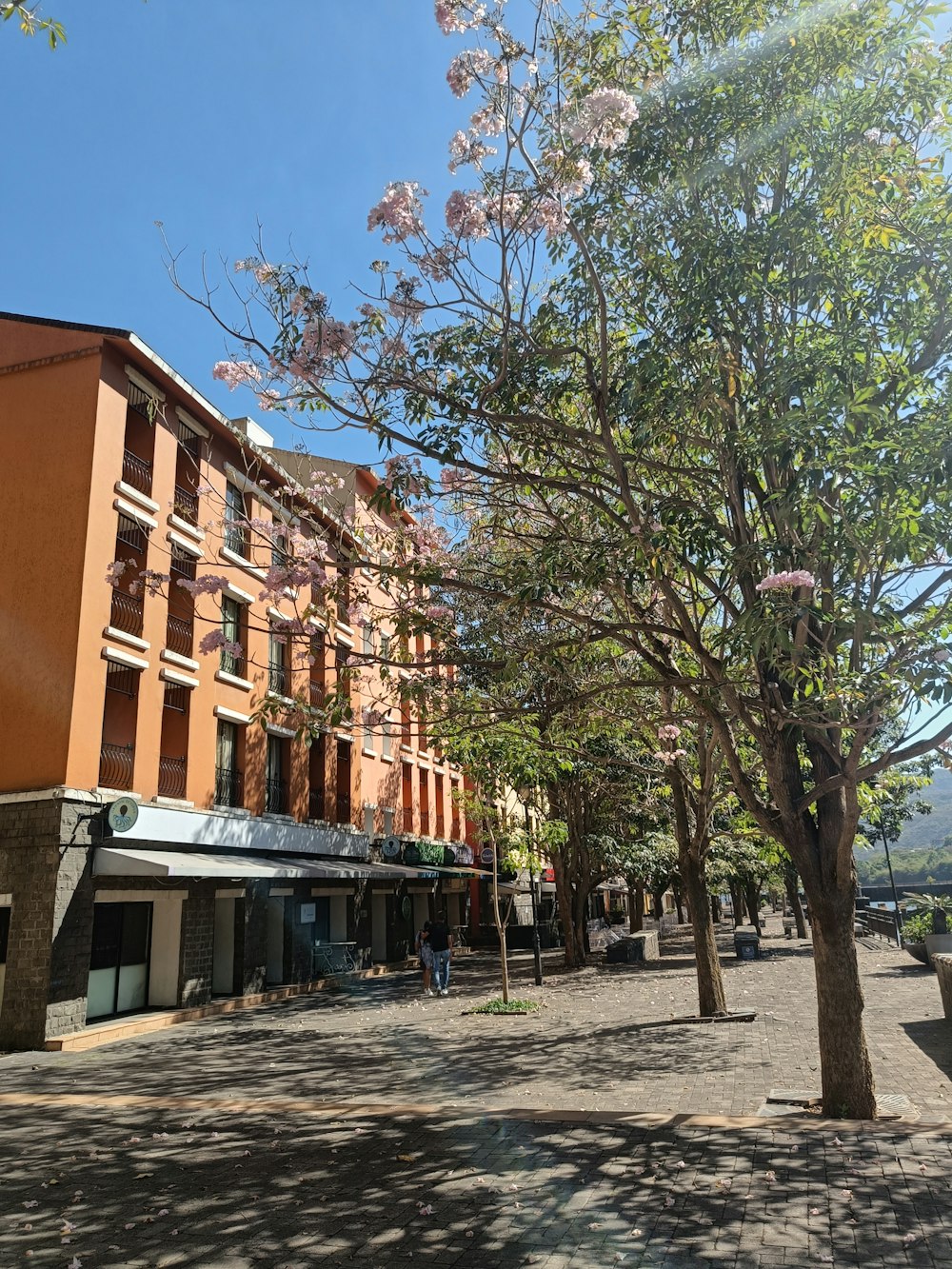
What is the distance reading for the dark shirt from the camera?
20.5 m

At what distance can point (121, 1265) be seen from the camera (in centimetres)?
522

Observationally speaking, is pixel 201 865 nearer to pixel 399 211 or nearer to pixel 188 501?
pixel 188 501

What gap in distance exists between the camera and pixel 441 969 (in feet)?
67.3

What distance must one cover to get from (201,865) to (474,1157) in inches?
431

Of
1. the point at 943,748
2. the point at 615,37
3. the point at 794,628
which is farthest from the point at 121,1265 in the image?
the point at 615,37

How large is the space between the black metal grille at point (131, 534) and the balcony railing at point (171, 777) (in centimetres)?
440

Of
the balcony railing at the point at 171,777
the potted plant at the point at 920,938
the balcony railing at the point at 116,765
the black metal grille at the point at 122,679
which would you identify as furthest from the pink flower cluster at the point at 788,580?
the potted plant at the point at 920,938

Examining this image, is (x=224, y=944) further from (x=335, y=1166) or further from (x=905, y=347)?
(x=905, y=347)

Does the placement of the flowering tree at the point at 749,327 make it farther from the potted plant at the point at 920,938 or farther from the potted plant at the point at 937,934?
the potted plant at the point at 920,938

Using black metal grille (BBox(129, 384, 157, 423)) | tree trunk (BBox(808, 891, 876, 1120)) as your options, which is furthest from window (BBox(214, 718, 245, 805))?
tree trunk (BBox(808, 891, 876, 1120))

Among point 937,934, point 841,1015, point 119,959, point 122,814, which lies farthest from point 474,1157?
point 937,934

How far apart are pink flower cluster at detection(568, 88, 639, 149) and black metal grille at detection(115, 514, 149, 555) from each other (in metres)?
Result: 13.1

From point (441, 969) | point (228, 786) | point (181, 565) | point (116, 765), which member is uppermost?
point (181, 565)

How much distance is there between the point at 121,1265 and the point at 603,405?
6786mm
